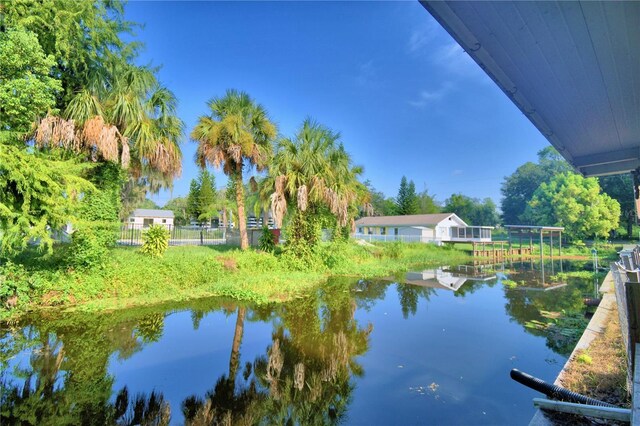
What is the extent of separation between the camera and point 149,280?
934 cm

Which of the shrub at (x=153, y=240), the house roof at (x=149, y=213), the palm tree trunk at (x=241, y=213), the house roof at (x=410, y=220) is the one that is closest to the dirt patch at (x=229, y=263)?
the shrub at (x=153, y=240)

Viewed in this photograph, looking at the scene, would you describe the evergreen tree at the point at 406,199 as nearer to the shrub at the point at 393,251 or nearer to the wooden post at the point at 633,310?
the shrub at the point at 393,251

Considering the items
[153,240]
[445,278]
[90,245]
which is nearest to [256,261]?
[153,240]

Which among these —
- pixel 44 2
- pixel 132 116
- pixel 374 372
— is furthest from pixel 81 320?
pixel 44 2

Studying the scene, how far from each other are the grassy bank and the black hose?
6314 mm

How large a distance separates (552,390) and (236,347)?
5.05 meters

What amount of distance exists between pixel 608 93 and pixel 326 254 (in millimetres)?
13366

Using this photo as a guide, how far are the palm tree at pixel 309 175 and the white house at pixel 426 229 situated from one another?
16476 mm

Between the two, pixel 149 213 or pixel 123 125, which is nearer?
pixel 123 125

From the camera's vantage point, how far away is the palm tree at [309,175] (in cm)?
1376

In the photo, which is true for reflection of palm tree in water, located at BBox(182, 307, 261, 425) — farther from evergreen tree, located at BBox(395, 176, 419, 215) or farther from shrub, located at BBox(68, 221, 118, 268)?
evergreen tree, located at BBox(395, 176, 419, 215)

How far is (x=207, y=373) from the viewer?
4980mm

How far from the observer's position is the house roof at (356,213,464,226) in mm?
33688

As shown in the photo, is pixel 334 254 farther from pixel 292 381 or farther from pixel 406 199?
pixel 406 199
